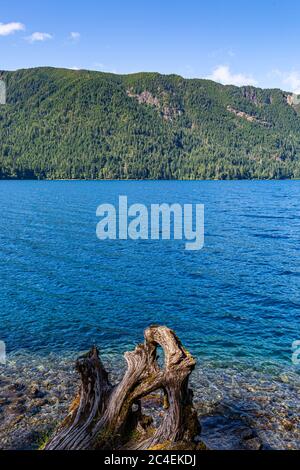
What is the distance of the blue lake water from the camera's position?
28.2m

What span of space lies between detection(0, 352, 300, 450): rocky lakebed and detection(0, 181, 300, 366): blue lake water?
1.99 meters

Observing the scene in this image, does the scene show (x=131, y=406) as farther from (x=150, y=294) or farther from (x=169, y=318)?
(x=150, y=294)

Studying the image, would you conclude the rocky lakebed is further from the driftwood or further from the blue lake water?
the driftwood

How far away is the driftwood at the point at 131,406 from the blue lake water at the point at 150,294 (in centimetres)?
1285

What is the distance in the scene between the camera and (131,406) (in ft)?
42.7

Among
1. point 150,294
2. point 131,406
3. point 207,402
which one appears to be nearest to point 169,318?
point 150,294

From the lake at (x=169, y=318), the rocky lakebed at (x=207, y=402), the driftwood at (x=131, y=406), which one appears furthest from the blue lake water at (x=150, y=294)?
the driftwood at (x=131, y=406)

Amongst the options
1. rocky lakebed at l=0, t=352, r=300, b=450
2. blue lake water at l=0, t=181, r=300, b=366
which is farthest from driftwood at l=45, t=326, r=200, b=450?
blue lake water at l=0, t=181, r=300, b=366

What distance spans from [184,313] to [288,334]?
8695mm

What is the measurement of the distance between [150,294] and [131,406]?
25.7 meters

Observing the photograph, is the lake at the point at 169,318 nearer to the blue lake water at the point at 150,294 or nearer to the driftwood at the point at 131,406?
the blue lake water at the point at 150,294

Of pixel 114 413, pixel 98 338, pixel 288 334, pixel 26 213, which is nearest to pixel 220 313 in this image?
pixel 288 334
